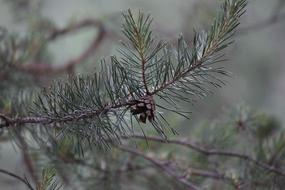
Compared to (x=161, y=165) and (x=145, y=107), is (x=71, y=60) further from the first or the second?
(x=145, y=107)

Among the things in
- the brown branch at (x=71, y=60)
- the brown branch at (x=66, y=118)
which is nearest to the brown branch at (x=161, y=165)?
the brown branch at (x=66, y=118)

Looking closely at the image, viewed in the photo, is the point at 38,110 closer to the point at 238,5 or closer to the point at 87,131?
the point at 87,131

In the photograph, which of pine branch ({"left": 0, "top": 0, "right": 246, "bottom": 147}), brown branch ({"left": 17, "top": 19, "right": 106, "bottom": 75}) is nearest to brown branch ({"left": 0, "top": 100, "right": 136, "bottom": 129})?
pine branch ({"left": 0, "top": 0, "right": 246, "bottom": 147})

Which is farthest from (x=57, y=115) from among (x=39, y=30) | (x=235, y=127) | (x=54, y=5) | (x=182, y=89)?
(x=54, y=5)

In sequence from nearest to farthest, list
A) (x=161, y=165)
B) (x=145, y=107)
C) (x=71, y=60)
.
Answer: (x=145, y=107), (x=161, y=165), (x=71, y=60)

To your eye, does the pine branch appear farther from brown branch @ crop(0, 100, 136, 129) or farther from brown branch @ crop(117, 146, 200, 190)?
brown branch @ crop(117, 146, 200, 190)

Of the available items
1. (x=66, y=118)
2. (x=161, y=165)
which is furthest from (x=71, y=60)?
(x=66, y=118)

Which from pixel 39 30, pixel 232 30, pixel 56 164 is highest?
pixel 39 30

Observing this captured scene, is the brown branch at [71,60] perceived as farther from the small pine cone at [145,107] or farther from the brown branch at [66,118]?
the small pine cone at [145,107]
